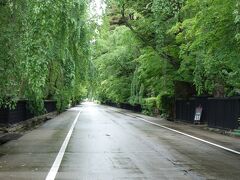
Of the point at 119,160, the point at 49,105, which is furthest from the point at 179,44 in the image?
the point at 119,160

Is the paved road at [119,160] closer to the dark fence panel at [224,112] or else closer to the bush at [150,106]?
the dark fence panel at [224,112]

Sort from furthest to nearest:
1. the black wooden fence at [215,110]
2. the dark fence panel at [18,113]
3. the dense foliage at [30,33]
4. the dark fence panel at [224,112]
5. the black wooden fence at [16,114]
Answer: the dark fence panel at [18,113] → the black wooden fence at [16,114] → the black wooden fence at [215,110] → the dark fence panel at [224,112] → the dense foliage at [30,33]

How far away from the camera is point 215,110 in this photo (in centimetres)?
2697

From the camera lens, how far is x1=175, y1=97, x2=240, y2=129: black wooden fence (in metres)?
23.9

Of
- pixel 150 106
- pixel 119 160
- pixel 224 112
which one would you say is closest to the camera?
pixel 119 160

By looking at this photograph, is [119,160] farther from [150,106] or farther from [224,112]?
[150,106]

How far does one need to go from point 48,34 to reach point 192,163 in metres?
5.40

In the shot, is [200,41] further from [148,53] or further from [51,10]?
[148,53]

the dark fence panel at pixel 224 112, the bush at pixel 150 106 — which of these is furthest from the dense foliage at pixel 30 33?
the bush at pixel 150 106

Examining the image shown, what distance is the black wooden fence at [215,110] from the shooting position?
23.9 meters

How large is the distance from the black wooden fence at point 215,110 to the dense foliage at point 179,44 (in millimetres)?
921

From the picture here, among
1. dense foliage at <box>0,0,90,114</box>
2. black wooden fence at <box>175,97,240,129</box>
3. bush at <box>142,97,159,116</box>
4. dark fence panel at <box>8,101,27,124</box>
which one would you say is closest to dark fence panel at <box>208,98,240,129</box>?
black wooden fence at <box>175,97,240,129</box>

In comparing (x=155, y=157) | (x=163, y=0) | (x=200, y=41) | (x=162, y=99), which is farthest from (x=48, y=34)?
(x=162, y=99)

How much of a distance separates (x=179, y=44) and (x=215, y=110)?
9170mm
